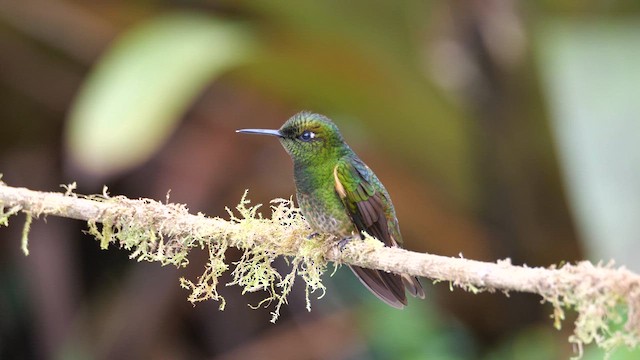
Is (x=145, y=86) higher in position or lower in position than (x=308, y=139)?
higher

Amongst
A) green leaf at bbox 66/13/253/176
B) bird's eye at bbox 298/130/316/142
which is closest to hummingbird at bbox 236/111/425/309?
bird's eye at bbox 298/130/316/142

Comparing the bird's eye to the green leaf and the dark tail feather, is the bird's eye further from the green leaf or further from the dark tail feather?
the green leaf

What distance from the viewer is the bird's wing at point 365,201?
1845 millimetres

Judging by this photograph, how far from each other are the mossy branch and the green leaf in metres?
0.71

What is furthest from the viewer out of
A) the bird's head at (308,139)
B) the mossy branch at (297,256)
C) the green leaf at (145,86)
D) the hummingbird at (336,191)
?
the green leaf at (145,86)

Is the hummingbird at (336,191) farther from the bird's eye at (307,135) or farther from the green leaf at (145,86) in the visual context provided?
the green leaf at (145,86)

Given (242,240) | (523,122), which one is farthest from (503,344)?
(242,240)

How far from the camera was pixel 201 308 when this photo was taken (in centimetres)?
358

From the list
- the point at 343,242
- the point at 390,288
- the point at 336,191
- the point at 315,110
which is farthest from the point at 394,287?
the point at 315,110

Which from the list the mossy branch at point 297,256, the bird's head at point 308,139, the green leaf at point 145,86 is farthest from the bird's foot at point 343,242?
the green leaf at point 145,86

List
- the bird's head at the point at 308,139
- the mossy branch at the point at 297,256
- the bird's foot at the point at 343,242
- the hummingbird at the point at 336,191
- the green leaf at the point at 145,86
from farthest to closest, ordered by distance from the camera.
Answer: the green leaf at the point at 145,86, the bird's head at the point at 308,139, the hummingbird at the point at 336,191, the bird's foot at the point at 343,242, the mossy branch at the point at 297,256

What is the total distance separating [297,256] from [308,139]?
40 centimetres

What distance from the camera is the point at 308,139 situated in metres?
1.97

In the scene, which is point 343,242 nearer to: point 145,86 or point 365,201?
point 365,201
